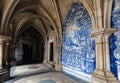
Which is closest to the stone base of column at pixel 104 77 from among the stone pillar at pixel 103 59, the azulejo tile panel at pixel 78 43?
the stone pillar at pixel 103 59

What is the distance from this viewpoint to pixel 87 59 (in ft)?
11.5

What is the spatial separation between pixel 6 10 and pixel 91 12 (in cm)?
308

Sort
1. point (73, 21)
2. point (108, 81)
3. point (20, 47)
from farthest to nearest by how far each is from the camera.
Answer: point (20, 47)
point (73, 21)
point (108, 81)

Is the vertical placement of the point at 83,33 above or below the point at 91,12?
below

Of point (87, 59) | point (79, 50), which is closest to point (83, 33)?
point (79, 50)

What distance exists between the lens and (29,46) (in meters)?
12.1

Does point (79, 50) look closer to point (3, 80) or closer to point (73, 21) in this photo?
point (73, 21)

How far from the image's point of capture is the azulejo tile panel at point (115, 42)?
247 centimetres

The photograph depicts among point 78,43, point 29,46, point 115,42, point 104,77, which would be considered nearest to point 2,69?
point 78,43

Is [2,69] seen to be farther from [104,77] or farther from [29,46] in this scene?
[29,46]

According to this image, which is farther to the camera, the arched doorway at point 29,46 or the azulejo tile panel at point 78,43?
the arched doorway at point 29,46

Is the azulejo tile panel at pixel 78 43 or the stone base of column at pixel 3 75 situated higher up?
the azulejo tile panel at pixel 78 43

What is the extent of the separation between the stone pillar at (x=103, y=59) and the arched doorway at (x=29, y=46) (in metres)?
8.80

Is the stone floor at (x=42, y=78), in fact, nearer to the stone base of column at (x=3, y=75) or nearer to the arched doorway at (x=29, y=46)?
the stone base of column at (x=3, y=75)
